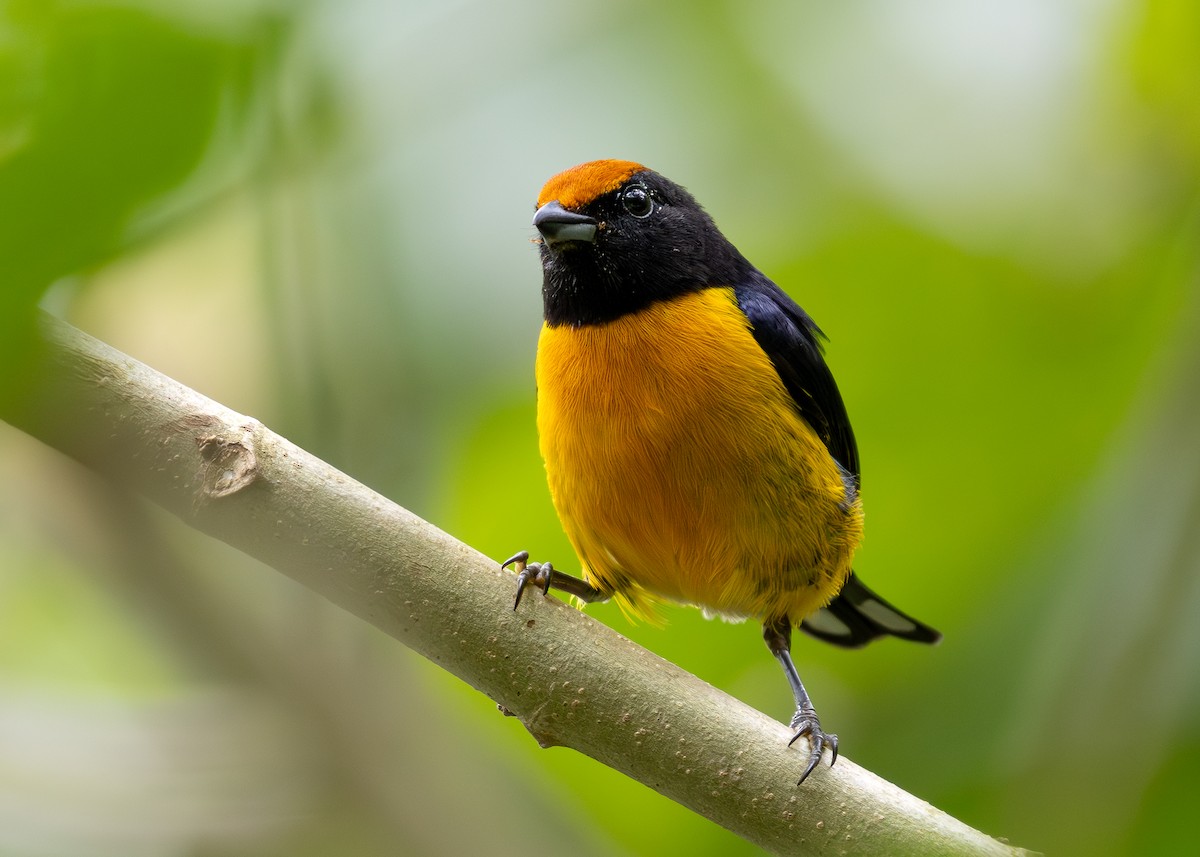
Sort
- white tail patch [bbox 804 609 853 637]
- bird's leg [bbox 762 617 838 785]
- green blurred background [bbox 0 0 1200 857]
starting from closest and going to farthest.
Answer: green blurred background [bbox 0 0 1200 857], bird's leg [bbox 762 617 838 785], white tail patch [bbox 804 609 853 637]

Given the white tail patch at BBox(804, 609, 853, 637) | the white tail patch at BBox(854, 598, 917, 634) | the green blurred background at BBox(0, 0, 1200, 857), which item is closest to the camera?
the green blurred background at BBox(0, 0, 1200, 857)

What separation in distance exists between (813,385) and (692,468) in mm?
591

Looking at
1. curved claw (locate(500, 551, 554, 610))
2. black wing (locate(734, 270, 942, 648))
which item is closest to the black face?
black wing (locate(734, 270, 942, 648))

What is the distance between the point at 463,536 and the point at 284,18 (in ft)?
7.09

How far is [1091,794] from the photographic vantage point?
1621mm

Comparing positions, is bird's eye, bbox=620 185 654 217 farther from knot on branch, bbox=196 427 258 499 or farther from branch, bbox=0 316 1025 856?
knot on branch, bbox=196 427 258 499

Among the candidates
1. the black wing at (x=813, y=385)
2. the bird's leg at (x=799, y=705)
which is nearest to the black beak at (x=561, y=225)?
the black wing at (x=813, y=385)

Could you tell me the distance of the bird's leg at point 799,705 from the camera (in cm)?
246

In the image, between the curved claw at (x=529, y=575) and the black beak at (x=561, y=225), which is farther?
the black beak at (x=561, y=225)

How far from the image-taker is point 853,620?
3.89 meters

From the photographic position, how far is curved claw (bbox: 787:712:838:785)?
2.36 m

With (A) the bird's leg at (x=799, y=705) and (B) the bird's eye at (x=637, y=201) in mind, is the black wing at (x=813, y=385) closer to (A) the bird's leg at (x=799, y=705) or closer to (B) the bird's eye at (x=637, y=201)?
(A) the bird's leg at (x=799, y=705)

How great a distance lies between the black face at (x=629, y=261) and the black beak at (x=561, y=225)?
0.02 meters

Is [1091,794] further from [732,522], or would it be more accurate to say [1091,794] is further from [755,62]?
[755,62]
